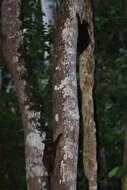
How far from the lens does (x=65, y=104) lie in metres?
3.06

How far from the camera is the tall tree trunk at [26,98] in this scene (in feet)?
10.3

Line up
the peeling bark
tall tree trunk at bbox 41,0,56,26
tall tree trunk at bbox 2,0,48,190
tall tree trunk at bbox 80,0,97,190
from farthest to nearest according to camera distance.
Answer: tall tree trunk at bbox 41,0,56,26 → tall tree trunk at bbox 80,0,97,190 → tall tree trunk at bbox 2,0,48,190 → the peeling bark

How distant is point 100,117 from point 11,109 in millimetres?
870

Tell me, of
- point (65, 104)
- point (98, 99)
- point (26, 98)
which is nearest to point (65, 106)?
point (65, 104)

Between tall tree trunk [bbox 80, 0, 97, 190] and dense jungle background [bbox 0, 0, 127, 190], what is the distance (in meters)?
0.79

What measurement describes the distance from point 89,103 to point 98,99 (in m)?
1.32

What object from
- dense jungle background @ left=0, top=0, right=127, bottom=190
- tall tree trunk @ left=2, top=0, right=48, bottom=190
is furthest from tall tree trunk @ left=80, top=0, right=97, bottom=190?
dense jungle background @ left=0, top=0, right=127, bottom=190

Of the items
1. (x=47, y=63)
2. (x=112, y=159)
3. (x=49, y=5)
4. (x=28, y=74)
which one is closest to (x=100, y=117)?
(x=112, y=159)

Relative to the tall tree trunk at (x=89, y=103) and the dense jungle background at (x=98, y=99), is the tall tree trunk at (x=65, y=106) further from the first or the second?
the dense jungle background at (x=98, y=99)

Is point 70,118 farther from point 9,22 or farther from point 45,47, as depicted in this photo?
point 45,47

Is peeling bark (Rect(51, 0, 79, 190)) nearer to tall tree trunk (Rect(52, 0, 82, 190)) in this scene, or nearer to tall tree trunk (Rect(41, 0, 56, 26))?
tall tree trunk (Rect(52, 0, 82, 190))

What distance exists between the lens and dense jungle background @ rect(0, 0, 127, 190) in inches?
172

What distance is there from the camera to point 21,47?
3379mm

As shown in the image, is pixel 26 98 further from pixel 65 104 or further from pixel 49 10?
pixel 49 10
